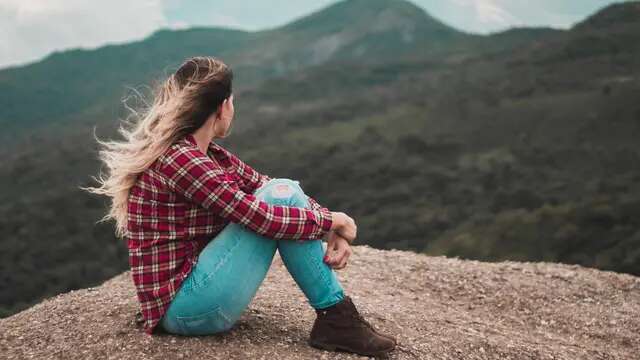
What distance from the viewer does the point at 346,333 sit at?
491 cm

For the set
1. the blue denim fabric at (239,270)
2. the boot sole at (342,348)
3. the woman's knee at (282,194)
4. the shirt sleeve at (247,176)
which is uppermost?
the woman's knee at (282,194)

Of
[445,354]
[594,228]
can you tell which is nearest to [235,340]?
[445,354]

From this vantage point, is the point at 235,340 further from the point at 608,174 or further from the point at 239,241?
the point at 608,174

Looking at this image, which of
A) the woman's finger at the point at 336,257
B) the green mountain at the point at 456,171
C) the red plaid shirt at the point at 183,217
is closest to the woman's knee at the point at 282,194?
the red plaid shirt at the point at 183,217

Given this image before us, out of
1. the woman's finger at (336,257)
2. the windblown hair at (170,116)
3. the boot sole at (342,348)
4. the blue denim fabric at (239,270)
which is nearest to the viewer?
the windblown hair at (170,116)

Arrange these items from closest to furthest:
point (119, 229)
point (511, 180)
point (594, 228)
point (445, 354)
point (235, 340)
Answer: point (119, 229) → point (235, 340) → point (445, 354) → point (594, 228) → point (511, 180)

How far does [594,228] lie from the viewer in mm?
61594

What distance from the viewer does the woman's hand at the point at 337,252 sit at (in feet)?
15.1

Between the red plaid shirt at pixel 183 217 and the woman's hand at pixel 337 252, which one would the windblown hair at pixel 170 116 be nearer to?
the red plaid shirt at pixel 183 217

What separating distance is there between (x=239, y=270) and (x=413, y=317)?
298 cm

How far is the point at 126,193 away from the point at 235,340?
4.94ft

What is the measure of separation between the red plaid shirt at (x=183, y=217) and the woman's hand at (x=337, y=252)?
0.47 feet

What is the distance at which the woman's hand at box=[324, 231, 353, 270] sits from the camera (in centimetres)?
461

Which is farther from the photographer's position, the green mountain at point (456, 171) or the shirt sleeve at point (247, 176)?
the green mountain at point (456, 171)
